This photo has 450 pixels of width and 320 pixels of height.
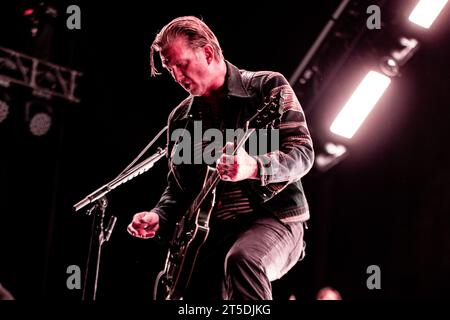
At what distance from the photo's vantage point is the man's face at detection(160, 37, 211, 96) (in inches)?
111

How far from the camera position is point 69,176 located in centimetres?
693

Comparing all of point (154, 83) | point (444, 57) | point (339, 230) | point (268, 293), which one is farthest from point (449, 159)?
point (268, 293)

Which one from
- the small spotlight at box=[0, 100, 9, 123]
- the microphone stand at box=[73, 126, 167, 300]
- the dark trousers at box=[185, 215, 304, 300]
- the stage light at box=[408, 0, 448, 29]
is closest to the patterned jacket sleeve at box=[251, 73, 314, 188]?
the dark trousers at box=[185, 215, 304, 300]

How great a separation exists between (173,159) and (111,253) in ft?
11.5

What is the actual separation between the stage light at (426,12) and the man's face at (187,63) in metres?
3.02

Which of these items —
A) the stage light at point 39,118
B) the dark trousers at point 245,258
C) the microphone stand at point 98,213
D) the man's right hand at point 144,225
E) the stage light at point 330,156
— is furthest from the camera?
the stage light at point 39,118

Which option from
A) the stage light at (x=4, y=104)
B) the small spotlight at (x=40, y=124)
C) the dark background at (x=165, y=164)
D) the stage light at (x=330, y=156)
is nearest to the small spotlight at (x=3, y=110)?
the stage light at (x=4, y=104)

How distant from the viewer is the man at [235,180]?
7.75 ft

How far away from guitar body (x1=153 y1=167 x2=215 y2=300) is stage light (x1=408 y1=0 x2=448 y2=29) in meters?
3.29

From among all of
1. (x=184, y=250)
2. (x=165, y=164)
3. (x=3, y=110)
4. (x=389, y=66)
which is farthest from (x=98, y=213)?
(x=3, y=110)

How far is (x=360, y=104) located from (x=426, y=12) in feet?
3.35

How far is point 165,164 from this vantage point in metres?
5.97

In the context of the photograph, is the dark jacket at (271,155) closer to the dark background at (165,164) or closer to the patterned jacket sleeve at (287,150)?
the patterned jacket sleeve at (287,150)

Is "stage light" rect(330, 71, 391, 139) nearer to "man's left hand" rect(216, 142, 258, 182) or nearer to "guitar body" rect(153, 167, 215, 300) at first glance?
"guitar body" rect(153, 167, 215, 300)
